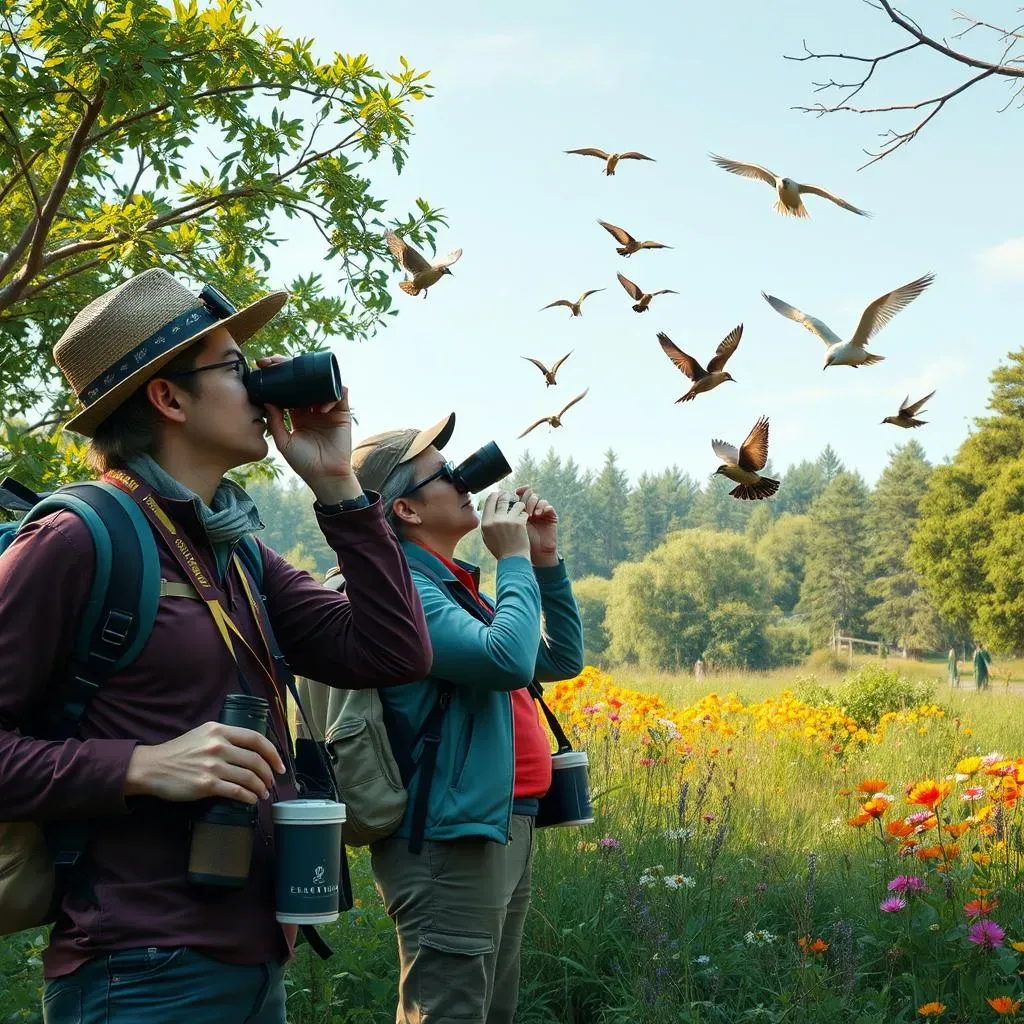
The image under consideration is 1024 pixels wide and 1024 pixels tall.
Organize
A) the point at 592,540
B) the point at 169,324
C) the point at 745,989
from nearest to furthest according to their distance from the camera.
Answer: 1. the point at 169,324
2. the point at 745,989
3. the point at 592,540

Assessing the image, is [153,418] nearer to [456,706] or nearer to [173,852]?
[173,852]

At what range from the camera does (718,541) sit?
67.2 meters

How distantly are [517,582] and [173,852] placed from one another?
1.19m

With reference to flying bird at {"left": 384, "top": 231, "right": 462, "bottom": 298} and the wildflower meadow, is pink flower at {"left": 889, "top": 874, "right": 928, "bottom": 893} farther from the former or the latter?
flying bird at {"left": 384, "top": 231, "right": 462, "bottom": 298}

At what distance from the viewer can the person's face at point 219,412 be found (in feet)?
5.55

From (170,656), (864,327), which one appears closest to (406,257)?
(864,327)

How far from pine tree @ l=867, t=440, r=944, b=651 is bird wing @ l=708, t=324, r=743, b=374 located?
61408mm

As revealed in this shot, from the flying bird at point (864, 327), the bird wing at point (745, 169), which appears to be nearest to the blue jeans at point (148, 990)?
the flying bird at point (864, 327)

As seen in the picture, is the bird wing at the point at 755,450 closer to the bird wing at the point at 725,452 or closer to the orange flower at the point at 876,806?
the bird wing at the point at 725,452

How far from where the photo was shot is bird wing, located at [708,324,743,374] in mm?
4521

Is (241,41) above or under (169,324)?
above

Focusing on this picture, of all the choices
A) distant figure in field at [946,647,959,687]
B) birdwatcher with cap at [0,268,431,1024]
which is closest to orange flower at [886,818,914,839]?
birdwatcher with cap at [0,268,431,1024]

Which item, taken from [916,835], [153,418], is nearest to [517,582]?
[153,418]

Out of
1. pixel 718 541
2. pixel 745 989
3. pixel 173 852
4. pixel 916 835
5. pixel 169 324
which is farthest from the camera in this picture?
pixel 718 541
